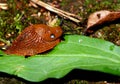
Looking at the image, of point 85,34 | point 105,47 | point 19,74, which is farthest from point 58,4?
point 19,74

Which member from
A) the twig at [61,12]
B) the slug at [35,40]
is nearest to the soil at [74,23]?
the twig at [61,12]

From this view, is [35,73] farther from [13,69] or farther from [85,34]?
[85,34]

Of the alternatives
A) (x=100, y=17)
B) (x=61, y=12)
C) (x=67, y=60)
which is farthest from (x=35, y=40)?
(x=100, y=17)

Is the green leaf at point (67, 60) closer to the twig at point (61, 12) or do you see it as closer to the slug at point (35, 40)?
the slug at point (35, 40)

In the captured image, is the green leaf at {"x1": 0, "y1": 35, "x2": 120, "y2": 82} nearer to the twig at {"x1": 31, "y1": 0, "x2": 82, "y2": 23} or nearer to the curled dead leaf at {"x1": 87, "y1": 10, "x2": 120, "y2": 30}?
the curled dead leaf at {"x1": 87, "y1": 10, "x2": 120, "y2": 30}

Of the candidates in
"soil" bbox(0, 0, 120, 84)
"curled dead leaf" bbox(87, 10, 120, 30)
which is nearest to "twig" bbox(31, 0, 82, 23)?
"soil" bbox(0, 0, 120, 84)

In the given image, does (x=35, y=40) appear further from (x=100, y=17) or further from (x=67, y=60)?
(x=100, y=17)

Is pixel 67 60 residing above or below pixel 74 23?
below

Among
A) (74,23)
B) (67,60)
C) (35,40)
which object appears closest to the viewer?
(67,60)
